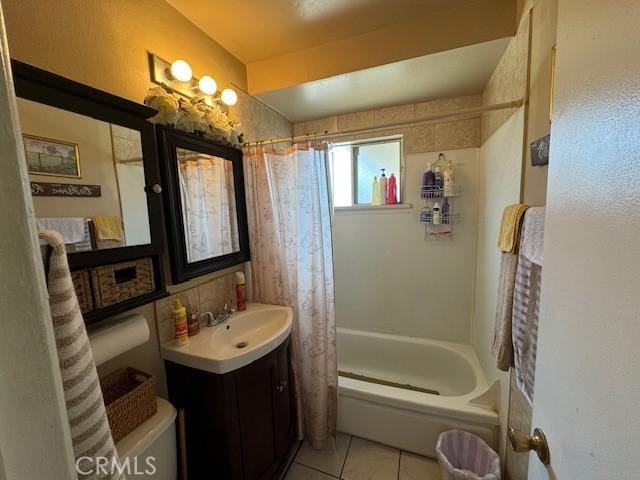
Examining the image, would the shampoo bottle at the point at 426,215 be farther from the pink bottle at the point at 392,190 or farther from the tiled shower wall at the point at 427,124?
the tiled shower wall at the point at 427,124

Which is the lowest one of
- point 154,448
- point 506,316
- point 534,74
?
point 154,448

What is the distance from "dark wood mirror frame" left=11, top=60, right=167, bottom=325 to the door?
1.29 meters

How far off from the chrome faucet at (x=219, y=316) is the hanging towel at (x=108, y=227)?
610mm

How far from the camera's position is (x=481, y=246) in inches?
75.9

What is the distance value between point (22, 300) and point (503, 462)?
200 cm

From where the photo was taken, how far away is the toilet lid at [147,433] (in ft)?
2.81

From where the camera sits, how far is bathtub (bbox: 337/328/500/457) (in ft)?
4.83

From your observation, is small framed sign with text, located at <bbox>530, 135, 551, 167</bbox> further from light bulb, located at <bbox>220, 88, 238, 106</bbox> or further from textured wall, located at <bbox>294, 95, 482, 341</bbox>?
light bulb, located at <bbox>220, 88, 238, 106</bbox>

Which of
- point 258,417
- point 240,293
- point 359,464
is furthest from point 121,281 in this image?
point 359,464

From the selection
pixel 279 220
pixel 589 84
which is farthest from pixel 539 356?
pixel 279 220

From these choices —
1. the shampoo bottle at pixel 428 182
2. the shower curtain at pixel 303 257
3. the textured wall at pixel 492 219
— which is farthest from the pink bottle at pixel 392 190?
the shower curtain at pixel 303 257

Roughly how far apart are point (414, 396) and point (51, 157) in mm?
1990

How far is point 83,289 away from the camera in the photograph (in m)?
0.87

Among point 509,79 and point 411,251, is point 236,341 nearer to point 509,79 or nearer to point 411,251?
point 411,251
